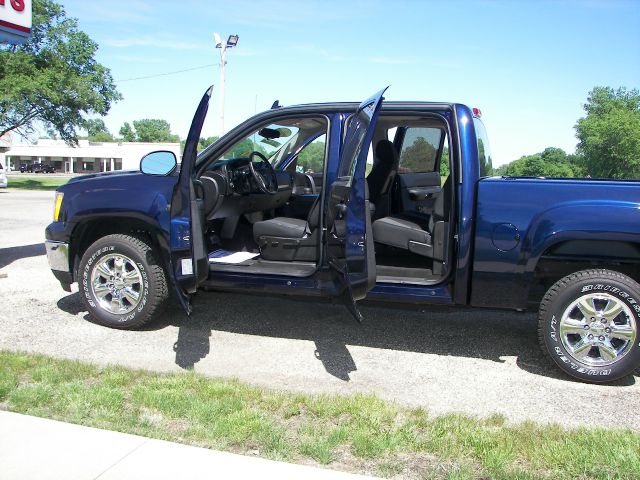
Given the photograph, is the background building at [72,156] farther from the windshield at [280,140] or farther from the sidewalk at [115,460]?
the sidewalk at [115,460]

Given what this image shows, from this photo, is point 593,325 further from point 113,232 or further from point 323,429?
point 113,232

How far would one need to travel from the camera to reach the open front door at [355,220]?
13.2 ft

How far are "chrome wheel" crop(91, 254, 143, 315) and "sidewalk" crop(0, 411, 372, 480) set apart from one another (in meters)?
1.92

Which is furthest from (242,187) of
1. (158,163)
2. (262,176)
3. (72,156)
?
(72,156)

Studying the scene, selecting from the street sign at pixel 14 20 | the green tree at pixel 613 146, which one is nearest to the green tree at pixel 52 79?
the street sign at pixel 14 20

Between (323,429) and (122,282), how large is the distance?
2587mm

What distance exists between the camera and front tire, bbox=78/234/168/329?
497 centimetres

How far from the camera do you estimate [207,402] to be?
358 centimetres

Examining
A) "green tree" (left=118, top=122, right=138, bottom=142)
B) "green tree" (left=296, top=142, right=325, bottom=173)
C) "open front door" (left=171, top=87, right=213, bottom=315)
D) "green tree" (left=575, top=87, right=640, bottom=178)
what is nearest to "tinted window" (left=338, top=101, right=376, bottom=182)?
"open front door" (left=171, top=87, right=213, bottom=315)

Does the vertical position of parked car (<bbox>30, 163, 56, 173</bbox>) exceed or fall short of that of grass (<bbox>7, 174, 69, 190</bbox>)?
it exceeds it

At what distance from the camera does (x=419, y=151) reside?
18.8 ft

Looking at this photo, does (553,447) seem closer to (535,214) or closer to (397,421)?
(397,421)

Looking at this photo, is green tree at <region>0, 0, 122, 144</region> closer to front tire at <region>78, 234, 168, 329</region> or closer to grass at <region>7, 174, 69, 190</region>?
grass at <region>7, 174, 69, 190</region>

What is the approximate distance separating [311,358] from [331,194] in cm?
137
